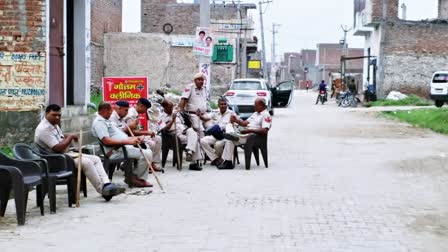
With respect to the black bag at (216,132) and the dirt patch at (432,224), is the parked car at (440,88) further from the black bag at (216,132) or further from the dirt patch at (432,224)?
the dirt patch at (432,224)

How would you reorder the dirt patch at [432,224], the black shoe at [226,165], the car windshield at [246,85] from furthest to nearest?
the car windshield at [246,85], the black shoe at [226,165], the dirt patch at [432,224]

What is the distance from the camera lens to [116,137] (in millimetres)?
9773

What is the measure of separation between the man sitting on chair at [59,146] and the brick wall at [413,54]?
126 feet

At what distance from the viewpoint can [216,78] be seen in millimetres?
46062

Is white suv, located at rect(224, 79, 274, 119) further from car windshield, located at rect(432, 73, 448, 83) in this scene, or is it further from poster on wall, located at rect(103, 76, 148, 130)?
poster on wall, located at rect(103, 76, 148, 130)

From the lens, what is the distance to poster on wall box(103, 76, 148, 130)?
1305cm

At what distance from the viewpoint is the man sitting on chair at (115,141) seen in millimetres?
9562

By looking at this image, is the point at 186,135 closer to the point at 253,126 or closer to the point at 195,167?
the point at 195,167

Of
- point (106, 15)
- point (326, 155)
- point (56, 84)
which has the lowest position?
point (326, 155)

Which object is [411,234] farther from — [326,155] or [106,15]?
[106,15]

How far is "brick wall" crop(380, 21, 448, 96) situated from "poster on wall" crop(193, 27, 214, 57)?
30.7m

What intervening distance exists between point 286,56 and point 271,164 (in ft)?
538

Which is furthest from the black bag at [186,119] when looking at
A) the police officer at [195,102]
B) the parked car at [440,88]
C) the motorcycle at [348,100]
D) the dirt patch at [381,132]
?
the motorcycle at [348,100]

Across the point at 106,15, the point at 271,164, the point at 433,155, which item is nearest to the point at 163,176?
the point at 271,164
